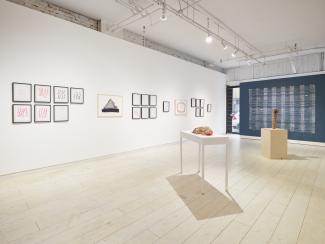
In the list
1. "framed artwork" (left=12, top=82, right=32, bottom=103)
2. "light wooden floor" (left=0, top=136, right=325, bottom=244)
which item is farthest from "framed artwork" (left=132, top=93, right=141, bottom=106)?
"framed artwork" (left=12, top=82, right=32, bottom=103)

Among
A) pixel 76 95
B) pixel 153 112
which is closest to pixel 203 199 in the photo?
pixel 76 95

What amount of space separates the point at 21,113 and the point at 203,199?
12.5 ft

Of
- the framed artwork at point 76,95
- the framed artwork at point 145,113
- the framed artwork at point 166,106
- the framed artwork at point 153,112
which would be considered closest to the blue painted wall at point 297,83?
the framed artwork at point 166,106

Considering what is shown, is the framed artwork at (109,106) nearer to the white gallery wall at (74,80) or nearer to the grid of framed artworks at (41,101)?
the white gallery wall at (74,80)

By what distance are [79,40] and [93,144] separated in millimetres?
2590

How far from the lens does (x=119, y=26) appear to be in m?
5.80

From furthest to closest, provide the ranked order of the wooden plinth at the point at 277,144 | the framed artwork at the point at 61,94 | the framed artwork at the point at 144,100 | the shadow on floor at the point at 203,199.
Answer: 1. the framed artwork at the point at 144,100
2. the wooden plinth at the point at 277,144
3. the framed artwork at the point at 61,94
4. the shadow on floor at the point at 203,199

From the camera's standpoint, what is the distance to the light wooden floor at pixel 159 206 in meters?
2.09

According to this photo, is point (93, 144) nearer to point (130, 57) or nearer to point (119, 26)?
point (130, 57)

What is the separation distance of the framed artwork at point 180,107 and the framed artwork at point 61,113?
13.9ft

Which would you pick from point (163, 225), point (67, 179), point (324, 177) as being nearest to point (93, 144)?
point (67, 179)

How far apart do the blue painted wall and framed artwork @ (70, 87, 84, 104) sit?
8431 millimetres

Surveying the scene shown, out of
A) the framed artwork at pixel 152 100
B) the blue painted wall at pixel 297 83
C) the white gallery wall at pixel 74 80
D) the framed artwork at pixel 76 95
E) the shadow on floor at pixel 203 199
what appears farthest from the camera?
the blue painted wall at pixel 297 83

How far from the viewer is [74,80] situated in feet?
15.6
